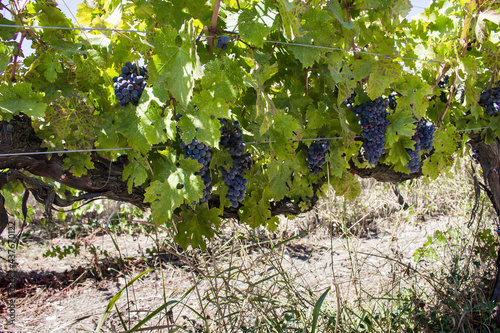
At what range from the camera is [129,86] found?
4.29ft

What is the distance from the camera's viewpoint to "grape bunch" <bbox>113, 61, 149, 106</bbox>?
51.7 inches

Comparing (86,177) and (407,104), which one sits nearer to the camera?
(86,177)

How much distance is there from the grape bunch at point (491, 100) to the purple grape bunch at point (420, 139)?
57cm

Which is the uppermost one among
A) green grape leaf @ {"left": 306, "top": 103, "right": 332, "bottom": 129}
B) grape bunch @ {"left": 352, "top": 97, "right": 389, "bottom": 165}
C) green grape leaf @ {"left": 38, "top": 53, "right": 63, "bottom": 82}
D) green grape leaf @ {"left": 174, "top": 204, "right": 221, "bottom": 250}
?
grape bunch @ {"left": 352, "top": 97, "right": 389, "bottom": 165}

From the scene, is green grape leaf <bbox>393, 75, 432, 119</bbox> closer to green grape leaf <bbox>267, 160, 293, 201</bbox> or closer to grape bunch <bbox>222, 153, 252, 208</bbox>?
green grape leaf <bbox>267, 160, 293, 201</bbox>

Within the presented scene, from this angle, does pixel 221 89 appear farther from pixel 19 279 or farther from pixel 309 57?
pixel 19 279

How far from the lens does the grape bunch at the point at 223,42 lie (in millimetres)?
1307

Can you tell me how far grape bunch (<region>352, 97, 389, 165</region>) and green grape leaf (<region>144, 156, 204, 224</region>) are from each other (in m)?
0.94

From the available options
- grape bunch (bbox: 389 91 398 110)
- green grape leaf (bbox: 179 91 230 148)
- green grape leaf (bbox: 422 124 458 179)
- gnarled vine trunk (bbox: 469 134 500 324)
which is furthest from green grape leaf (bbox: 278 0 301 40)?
gnarled vine trunk (bbox: 469 134 500 324)

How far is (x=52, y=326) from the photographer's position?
336cm

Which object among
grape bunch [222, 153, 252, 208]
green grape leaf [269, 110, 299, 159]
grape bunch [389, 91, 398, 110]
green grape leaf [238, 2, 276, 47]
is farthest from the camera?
grape bunch [389, 91, 398, 110]

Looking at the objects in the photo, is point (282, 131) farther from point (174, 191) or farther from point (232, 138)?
point (174, 191)

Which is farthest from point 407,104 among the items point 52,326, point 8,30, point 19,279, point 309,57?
point 19,279

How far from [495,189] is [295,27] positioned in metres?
2.51
